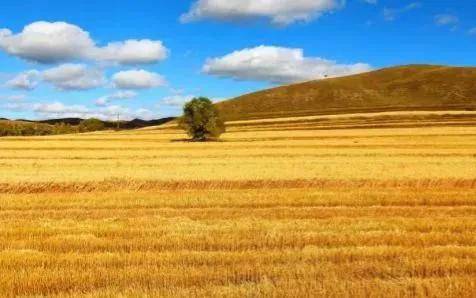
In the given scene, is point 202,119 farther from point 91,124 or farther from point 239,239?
point 91,124

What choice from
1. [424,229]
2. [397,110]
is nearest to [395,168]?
[424,229]

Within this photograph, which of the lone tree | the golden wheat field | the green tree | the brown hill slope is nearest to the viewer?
the golden wheat field

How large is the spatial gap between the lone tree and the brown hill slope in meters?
53.7

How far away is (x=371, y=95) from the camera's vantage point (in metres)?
148

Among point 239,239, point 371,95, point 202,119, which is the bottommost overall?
point 239,239

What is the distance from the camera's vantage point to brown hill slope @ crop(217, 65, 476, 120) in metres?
132

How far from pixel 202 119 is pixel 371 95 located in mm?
81641

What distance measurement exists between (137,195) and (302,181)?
29.6 feet

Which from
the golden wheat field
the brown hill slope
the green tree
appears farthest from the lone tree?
the green tree

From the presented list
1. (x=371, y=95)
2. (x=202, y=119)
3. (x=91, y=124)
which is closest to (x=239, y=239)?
(x=202, y=119)

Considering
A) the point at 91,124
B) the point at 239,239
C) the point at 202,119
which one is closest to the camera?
the point at 239,239

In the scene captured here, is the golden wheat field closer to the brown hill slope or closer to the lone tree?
the lone tree

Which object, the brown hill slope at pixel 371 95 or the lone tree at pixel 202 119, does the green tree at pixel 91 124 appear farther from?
the lone tree at pixel 202 119

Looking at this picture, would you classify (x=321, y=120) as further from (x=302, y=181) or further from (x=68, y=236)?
(x=68, y=236)
